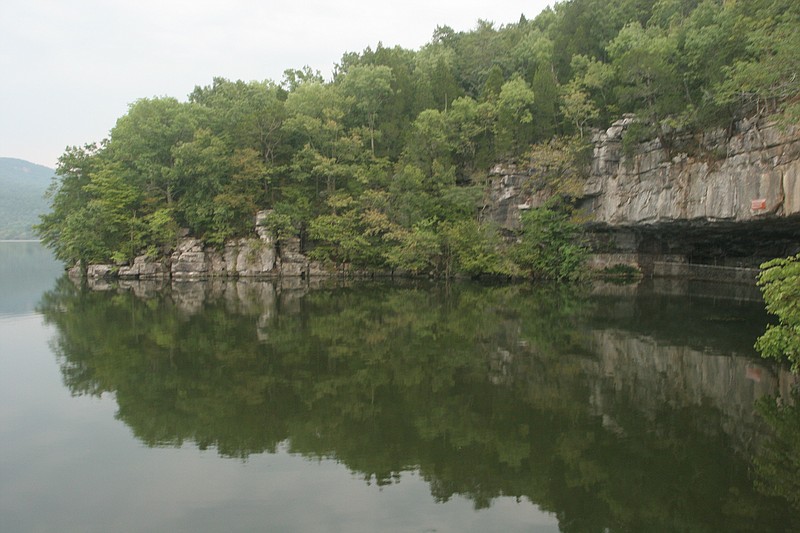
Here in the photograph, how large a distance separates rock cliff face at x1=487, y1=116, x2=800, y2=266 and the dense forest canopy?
1.32 meters

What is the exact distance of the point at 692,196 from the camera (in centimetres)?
2303

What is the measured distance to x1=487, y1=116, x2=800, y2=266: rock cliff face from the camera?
18.6m

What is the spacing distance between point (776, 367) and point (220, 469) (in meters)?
10.0

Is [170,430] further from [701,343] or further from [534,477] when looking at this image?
[701,343]

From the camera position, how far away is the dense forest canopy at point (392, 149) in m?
28.4

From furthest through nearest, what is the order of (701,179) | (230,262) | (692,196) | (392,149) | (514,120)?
(392,149) < (230,262) < (514,120) < (692,196) < (701,179)

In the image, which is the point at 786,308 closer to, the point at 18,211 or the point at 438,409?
the point at 438,409

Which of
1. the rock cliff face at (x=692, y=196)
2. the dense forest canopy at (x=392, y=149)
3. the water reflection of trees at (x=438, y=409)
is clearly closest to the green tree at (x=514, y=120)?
the dense forest canopy at (x=392, y=149)

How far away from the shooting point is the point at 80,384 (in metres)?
10.4

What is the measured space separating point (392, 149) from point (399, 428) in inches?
1155

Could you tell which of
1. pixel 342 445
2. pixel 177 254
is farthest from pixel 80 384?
pixel 177 254

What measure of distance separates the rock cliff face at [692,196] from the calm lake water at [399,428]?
6172 millimetres

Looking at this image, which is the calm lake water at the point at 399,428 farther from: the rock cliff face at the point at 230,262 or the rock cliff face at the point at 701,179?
the rock cliff face at the point at 230,262

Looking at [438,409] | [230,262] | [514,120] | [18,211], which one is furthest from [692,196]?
[18,211]
